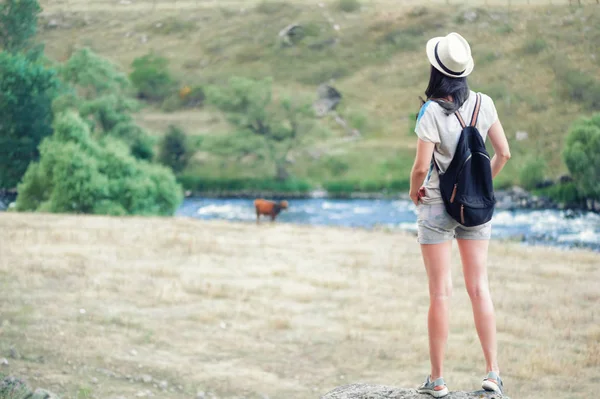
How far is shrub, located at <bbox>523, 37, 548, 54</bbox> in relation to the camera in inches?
466

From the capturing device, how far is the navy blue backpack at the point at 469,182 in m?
3.42

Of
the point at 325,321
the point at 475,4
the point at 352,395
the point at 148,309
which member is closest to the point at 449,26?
the point at 475,4

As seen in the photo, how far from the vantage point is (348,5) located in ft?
51.2

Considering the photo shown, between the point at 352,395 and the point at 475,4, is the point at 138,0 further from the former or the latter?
the point at 352,395

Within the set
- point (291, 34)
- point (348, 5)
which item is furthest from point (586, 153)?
point (291, 34)

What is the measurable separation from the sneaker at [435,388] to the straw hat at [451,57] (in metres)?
1.55

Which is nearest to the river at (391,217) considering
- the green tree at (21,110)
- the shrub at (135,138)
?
the shrub at (135,138)

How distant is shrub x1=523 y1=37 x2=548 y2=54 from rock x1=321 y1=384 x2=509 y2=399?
9.40 m

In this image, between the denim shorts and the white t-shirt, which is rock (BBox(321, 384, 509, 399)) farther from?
the white t-shirt

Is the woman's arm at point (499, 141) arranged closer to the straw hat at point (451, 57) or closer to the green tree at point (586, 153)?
the straw hat at point (451, 57)

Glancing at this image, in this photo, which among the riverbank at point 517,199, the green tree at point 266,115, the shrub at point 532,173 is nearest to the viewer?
the riverbank at point 517,199

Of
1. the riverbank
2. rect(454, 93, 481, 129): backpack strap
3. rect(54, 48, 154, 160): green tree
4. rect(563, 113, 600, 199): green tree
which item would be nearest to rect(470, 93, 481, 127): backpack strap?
rect(454, 93, 481, 129): backpack strap

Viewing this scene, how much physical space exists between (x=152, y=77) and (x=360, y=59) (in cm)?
556

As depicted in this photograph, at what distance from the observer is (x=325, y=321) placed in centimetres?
881
